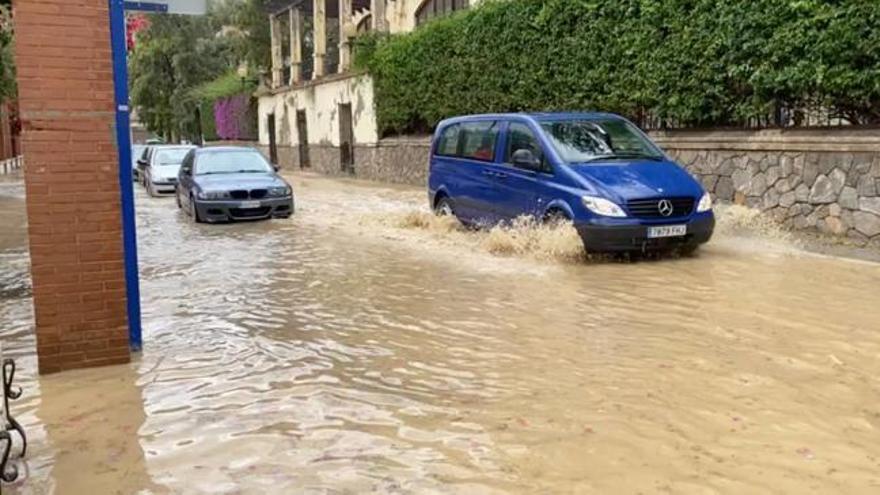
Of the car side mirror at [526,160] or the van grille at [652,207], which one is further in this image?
the car side mirror at [526,160]

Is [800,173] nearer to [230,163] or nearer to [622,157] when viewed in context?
[622,157]

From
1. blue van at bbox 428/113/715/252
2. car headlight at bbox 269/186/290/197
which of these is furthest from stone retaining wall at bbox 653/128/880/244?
car headlight at bbox 269/186/290/197

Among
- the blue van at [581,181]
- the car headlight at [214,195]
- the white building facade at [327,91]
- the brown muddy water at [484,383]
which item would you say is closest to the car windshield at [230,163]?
the car headlight at [214,195]

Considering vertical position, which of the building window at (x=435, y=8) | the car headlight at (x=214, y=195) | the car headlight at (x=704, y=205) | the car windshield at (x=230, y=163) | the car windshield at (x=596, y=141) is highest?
the building window at (x=435, y=8)

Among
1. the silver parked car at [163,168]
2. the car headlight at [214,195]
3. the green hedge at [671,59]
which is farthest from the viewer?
the silver parked car at [163,168]

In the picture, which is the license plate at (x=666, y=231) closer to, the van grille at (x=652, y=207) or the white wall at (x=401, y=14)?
the van grille at (x=652, y=207)

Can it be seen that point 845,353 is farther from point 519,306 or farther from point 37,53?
point 37,53

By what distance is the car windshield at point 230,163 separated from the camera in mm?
14898

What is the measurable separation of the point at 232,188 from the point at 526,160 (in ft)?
20.8

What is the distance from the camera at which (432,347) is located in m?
5.71

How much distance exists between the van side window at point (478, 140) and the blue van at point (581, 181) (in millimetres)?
14

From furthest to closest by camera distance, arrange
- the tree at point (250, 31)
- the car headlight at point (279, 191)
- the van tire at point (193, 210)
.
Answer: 1. the tree at point (250, 31)
2. the car headlight at point (279, 191)
3. the van tire at point (193, 210)

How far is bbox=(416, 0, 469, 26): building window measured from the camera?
83.0 feet

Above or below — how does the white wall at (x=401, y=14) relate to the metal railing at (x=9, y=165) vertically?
above
